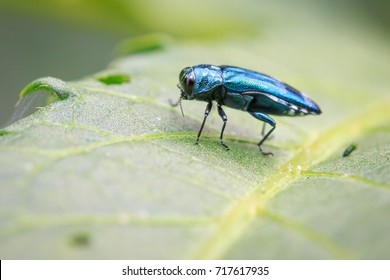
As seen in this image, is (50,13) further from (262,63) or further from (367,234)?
(367,234)

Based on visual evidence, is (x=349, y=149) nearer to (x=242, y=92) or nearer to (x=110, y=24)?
(x=242, y=92)

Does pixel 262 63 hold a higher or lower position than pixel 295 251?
higher

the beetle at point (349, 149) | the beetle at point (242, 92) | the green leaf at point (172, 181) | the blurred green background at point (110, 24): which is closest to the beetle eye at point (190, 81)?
the beetle at point (242, 92)

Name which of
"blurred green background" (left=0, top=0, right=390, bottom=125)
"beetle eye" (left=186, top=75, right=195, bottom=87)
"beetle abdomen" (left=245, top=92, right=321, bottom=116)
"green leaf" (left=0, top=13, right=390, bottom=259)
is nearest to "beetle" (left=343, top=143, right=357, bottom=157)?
"green leaf" (left=0, top=13, right=390, bottom=259)

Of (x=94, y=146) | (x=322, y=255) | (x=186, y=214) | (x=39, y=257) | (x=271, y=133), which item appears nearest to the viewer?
(x=39, y=257)

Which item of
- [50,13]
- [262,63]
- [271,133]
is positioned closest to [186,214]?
[271,133]

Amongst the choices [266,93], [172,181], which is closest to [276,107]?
[266,93]
